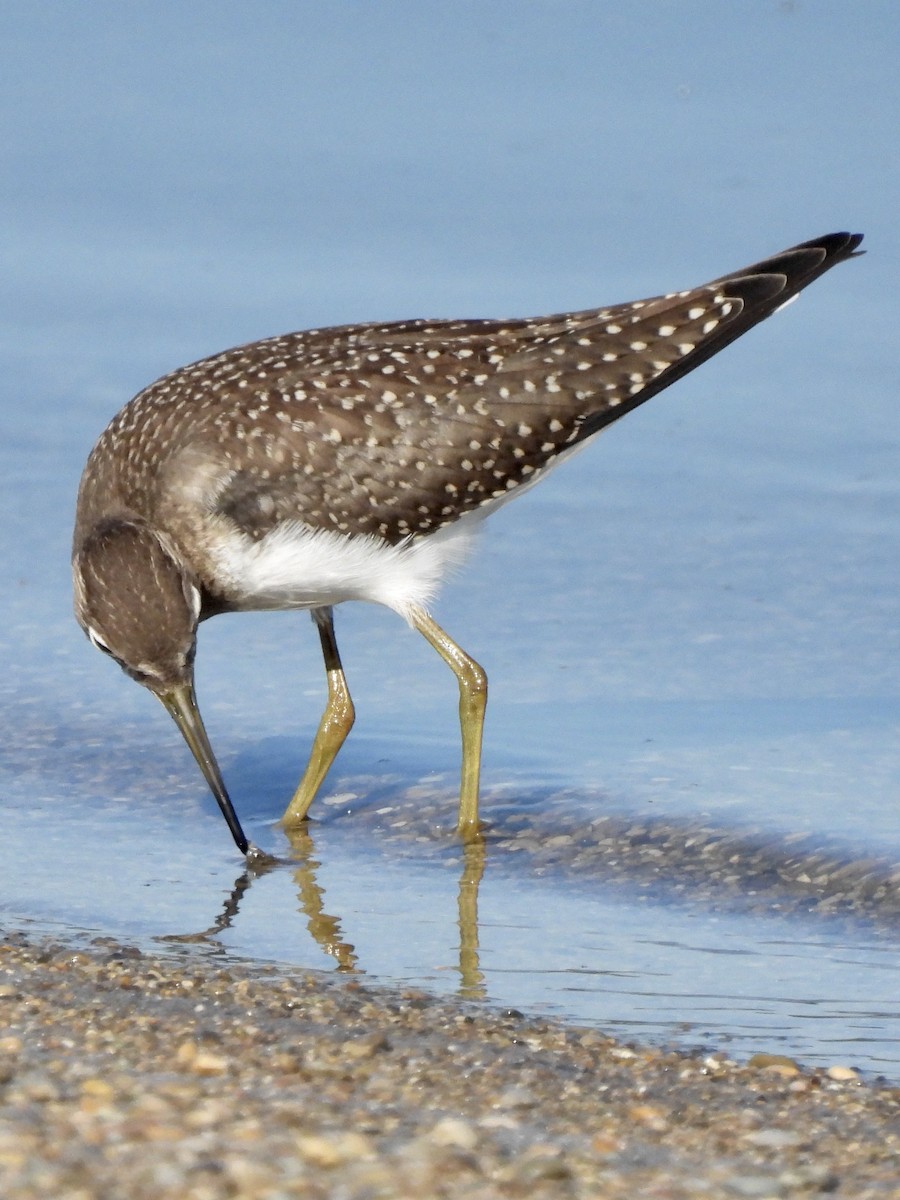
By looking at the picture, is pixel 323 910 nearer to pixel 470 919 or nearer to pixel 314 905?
pixel 314 905

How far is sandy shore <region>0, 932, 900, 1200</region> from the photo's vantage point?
4551 mm

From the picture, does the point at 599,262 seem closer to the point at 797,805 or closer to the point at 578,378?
the point at 578,378

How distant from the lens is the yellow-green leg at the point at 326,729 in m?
8.81

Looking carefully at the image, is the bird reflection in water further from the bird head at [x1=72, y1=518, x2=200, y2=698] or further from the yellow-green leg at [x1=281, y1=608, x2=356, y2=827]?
the bird head at [x1=72, y1=518, x2=200, y2=698]

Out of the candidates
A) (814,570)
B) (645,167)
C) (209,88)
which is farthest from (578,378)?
(209,88)

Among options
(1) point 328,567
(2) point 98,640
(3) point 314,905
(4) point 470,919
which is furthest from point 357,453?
(4) point 470,919

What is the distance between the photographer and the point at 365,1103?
5.07 meters

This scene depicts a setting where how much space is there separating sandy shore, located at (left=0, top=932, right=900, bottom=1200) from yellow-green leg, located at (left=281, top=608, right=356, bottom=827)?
7.75 ft

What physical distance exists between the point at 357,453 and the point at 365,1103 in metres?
3.80

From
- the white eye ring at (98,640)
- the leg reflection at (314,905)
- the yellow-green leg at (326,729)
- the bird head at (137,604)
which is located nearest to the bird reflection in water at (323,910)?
the leg reflection at (314,905)

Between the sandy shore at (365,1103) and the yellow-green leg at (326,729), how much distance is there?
236 cm

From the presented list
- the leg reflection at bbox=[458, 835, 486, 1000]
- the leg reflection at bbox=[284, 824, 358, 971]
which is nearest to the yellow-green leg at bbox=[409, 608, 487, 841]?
the leg reflection at bbox=[458, 835, 486, 1000]

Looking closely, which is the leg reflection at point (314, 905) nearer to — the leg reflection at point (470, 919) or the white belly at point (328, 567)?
the leg reflection at point (470, 919)

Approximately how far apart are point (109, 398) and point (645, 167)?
3911mm
